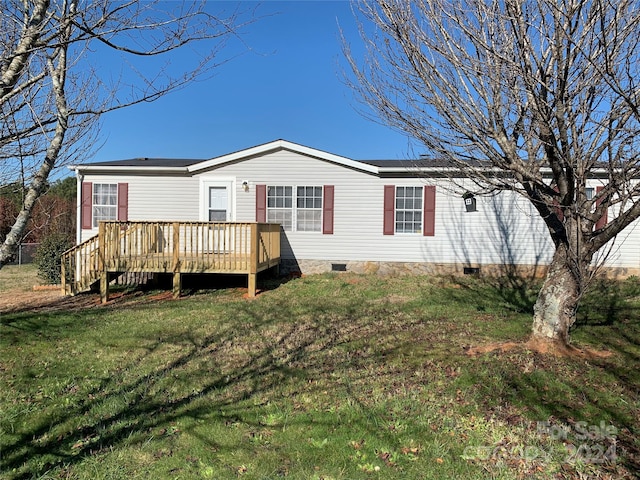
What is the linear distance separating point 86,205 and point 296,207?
5795 millimetres

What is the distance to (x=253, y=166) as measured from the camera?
11562 mm

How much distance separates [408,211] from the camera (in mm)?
11492

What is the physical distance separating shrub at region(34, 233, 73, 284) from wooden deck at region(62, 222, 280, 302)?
135cm

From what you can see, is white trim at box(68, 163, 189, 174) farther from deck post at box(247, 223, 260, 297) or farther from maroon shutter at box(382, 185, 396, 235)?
maroon shutter at box(382, 185, 396, 235)

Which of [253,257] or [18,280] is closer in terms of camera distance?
[253,257]

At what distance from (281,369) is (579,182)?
3.77 metres

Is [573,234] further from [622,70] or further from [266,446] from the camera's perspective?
[266,446]

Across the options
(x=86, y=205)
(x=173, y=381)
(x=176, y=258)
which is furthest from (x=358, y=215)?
(x=173, y=381)

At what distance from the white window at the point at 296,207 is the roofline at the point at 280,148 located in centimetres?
92

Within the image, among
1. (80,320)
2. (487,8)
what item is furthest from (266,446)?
(80,320)

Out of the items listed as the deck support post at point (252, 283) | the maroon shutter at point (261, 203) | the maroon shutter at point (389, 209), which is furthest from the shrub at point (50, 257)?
the maroon shutter at point (389, 209)

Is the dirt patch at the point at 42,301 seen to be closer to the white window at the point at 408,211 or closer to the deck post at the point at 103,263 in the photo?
the deck post at the point at 103,263

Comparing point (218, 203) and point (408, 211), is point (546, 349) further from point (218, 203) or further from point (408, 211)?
point (218, 203)

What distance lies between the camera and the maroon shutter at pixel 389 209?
11.4m
